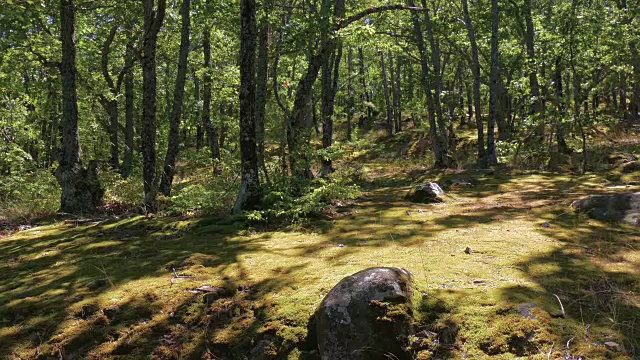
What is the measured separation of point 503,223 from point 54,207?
467 inches

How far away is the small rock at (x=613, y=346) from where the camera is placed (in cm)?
291

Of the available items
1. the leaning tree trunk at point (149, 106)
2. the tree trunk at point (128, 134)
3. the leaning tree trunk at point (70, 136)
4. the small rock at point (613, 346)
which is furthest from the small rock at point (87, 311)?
the tree trunk at point (128, 134)

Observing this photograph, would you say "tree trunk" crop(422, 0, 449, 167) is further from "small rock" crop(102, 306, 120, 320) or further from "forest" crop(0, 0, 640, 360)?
"small rock" crop(102, 306, 120, 320)

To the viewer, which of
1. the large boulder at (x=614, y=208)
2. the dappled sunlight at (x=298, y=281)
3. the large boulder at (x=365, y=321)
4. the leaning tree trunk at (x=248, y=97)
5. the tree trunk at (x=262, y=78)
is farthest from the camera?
the tree trunk at (x=262, y=78)

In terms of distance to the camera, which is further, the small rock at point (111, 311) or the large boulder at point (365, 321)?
the small rock at point (111, 311)

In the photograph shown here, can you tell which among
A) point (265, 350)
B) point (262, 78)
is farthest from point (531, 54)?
point (265, 350)

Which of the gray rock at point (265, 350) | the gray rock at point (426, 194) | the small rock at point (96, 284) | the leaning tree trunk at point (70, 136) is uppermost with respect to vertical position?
the leaning tree trunk at point (70, 136)

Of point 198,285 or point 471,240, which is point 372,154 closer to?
point 471,240

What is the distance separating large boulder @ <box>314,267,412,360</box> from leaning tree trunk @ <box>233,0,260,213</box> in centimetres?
451

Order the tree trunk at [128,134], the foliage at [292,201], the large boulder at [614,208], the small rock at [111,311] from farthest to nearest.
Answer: the tree trunk at [128,134]
the foliage at [292,201]
the large boulder at [614,208]
the small rock at [111,311]

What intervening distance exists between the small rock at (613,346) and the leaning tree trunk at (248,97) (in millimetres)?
6067

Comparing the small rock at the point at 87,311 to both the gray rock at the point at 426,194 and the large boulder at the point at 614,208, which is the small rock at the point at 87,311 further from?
the large boulder at the point at 614,208

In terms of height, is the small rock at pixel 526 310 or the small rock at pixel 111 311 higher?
the small rock at pixel 526 310

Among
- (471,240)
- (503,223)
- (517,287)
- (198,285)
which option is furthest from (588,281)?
(198,285)
